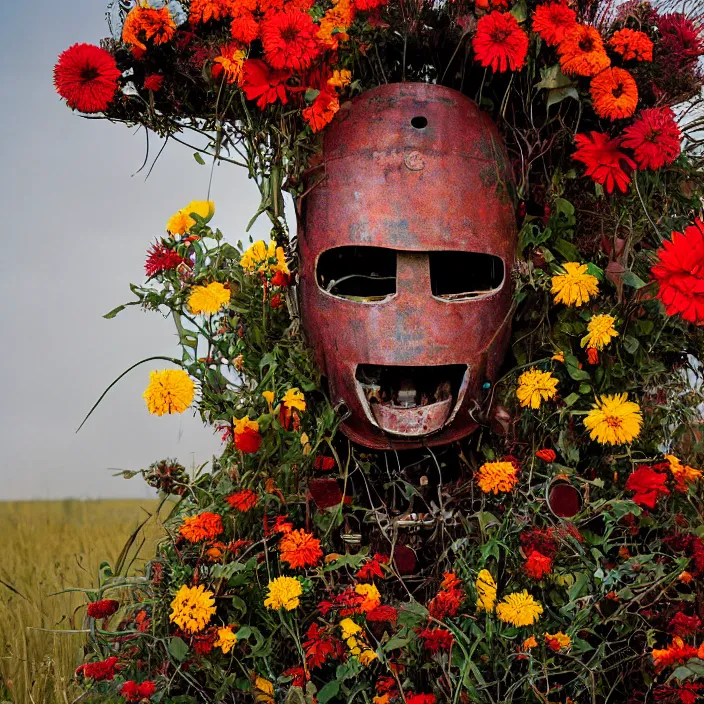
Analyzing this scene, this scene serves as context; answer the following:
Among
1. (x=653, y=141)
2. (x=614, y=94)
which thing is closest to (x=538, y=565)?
(x=653, y=141)

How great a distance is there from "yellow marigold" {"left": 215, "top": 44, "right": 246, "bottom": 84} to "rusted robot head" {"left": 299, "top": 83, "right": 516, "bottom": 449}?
13.1 inches

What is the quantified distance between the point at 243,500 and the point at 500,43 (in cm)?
150

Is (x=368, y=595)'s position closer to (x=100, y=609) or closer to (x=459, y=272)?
(x=100, y=609)

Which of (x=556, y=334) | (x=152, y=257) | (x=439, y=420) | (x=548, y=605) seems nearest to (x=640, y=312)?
(x=556, y=334)

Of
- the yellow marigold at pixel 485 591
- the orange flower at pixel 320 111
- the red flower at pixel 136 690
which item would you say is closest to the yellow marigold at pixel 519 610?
the yellow marigold at pixel 485 591

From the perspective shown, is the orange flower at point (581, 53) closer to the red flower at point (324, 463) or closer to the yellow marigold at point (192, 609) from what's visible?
the red flower at point (324, 463)

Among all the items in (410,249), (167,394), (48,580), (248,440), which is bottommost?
(48,580)

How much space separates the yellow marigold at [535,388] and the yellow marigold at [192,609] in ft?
3.47

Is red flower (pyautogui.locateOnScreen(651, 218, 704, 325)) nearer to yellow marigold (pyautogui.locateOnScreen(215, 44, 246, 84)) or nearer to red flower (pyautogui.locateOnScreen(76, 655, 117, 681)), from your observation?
yellow marigold (pyautogui.locateOnScreen(215, 44, 246, 84))

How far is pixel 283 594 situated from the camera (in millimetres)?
2480

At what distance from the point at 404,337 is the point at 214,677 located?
41.5 inches

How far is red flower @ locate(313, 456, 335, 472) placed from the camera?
2.82 m

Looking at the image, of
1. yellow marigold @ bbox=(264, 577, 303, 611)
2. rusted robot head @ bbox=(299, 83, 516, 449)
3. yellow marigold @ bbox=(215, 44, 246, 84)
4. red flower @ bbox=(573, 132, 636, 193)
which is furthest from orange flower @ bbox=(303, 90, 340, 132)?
yellow marigold @ bbox=(264, 577, 303, 611)

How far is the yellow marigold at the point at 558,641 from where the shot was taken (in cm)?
241
